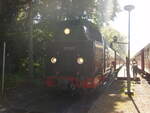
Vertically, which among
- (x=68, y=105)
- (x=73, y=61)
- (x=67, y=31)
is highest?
(x=67, y=31)

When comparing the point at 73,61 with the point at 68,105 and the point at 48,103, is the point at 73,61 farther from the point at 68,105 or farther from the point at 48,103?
the point at 48,103

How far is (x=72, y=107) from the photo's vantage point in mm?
10430

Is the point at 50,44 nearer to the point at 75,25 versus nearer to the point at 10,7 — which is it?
the point at 75,25

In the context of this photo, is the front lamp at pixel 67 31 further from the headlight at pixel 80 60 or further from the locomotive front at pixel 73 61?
the headlight at pixel 80 60

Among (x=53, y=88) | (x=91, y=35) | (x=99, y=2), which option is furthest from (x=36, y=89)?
(x=99, y=2)

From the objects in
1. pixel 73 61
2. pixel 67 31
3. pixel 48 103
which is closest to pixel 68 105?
pixel 48 103

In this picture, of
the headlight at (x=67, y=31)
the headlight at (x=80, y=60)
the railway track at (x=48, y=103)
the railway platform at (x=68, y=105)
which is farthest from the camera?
the headlight at (x=67, y=31)

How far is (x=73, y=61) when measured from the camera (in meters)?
11.7

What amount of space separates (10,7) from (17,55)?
16.8 feet

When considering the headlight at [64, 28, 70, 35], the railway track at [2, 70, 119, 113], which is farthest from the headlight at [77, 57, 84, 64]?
the railway track at [2, 70, 119, 113]

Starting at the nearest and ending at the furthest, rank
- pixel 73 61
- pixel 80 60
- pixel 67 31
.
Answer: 1. pixel 80 60
2. pixel 73 61
3. pixel 67 31

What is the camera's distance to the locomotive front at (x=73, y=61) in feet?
36.9

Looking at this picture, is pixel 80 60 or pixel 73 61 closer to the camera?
pixel 80 60

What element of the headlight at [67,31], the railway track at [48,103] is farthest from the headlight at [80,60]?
the railway track at [48,103]
